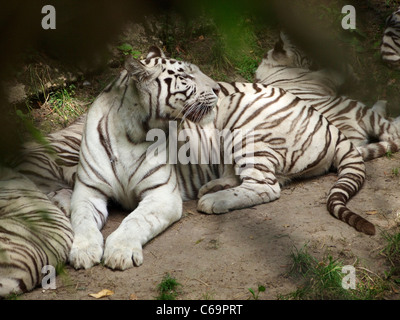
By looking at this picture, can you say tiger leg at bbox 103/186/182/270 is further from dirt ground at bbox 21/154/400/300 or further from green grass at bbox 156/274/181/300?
green grass at bbox 156/274/181/300

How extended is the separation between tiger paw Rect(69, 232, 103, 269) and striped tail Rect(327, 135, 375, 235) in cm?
174

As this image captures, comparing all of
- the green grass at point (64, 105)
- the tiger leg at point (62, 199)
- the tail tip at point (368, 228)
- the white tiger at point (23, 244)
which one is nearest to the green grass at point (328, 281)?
the tail tip at point (368, 228)

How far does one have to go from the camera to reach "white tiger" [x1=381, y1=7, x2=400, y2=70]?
687 centimetres

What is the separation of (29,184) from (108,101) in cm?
98

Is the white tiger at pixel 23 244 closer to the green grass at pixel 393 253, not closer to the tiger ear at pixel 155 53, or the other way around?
the tiger ear at pixel 155 53

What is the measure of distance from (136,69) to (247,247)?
1513 millimetres

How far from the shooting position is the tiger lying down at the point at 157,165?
3.40m

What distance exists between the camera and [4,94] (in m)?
0.58

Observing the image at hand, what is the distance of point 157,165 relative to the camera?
13.8ft

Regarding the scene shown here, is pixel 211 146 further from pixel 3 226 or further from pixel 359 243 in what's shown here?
pixel 3 226

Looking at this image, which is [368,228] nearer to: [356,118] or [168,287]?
[168,287]

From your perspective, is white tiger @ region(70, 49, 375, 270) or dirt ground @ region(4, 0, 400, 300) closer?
dirt ground @ region(4, 0, 400, 300)

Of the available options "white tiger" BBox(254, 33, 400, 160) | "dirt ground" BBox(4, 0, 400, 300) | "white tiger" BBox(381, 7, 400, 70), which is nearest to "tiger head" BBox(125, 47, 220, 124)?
"dirt ground" BBox(4, 0, 400, 300)
